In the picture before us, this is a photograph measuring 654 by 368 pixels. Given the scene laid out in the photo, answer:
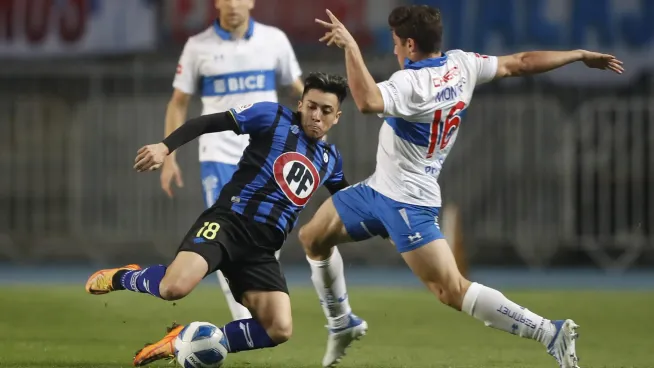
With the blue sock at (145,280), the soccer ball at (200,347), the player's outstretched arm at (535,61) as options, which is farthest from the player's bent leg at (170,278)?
the player's outstretched arm at (535,61)

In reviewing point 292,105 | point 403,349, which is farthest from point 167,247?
point 403,349

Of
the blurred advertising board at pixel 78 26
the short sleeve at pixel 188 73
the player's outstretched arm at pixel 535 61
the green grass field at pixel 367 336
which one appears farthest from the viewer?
the blurred advertising board at pixel 78 26

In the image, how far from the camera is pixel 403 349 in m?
8.20

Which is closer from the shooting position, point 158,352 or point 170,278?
point 170,278

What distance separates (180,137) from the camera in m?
6.46

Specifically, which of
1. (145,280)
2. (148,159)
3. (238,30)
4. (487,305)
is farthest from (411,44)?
(238,30)

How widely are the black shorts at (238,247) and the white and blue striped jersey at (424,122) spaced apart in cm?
78

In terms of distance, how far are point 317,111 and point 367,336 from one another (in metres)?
2.55

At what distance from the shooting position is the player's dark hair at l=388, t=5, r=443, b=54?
6688mm

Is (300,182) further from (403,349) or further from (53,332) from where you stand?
(53,332)

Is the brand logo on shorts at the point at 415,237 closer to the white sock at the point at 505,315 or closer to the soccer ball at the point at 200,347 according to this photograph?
the white sock at the point at 505,315

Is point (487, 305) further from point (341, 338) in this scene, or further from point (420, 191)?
point (341, 338)

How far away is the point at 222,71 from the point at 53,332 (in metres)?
2.27

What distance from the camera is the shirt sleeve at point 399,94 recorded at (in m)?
6.35
